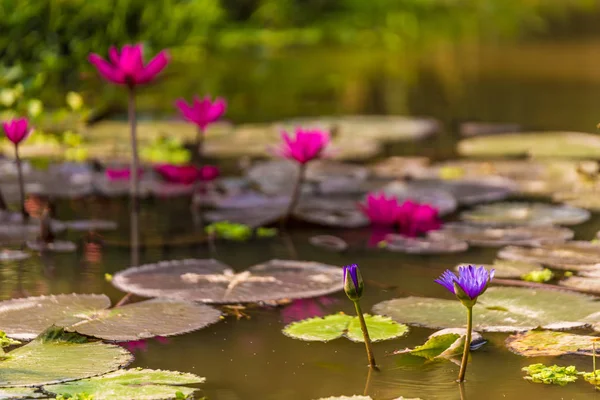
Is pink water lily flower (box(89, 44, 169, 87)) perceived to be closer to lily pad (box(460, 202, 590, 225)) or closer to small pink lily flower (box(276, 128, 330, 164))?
small pink lily flower (box(276, 128, 330, 164))

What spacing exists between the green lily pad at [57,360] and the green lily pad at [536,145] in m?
2.38

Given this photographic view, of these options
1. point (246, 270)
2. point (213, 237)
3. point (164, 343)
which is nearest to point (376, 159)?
point (213, 237)

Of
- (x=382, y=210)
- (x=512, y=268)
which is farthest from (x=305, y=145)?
(x=512, y=268)

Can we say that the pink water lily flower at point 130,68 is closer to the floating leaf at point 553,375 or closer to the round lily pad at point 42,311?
the round lily pad at point 42,311

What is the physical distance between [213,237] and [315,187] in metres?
0.68

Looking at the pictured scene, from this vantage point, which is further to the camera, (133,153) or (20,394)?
(133,153)

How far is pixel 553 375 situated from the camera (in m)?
1.69

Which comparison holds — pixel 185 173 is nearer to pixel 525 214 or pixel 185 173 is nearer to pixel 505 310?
pixel 525 214

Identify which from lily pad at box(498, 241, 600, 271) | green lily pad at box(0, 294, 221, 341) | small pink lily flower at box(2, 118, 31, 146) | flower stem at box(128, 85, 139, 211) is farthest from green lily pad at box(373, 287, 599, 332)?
small pink lily flower at box(2, 118, 31, 146)

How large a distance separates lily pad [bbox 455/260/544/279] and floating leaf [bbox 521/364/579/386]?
59cm

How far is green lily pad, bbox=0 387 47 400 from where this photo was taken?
1.60 m

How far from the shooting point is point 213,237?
2.76 metres

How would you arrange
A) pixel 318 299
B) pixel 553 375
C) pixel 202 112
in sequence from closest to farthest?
pixel 553 375 < pixel 318 299 < pixel 202 112

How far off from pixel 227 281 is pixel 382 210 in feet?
2.25
